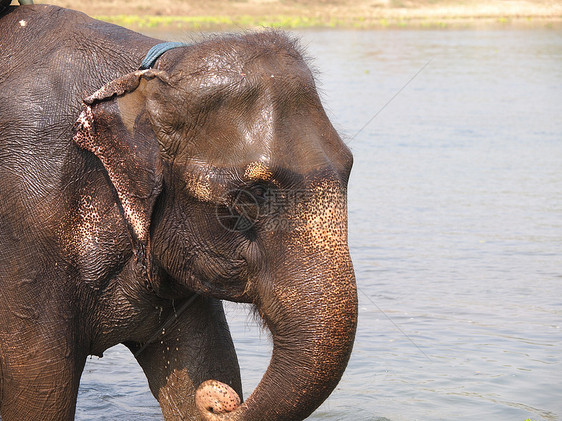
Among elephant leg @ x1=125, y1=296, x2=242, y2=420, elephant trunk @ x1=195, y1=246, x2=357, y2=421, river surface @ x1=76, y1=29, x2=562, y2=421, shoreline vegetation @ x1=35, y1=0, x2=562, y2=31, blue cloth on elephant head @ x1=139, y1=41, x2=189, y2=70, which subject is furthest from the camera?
shoreline vegetation @ x1=35, y1=0, x2=562, y2=31

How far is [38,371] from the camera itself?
3.54 metres

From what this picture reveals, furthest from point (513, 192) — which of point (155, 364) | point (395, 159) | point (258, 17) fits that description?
point (258, 17)

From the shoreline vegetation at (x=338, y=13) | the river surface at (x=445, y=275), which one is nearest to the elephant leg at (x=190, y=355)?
the river surface at (x=445, y=275)

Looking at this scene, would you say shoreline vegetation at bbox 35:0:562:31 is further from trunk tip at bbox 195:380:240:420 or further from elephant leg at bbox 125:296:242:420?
trunk tip at bbox 195:380:240:420

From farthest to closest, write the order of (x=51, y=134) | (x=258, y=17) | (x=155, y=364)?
(x=258, y=17), (x=155, y=364), (x=51, y=134)

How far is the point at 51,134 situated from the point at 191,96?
54cm

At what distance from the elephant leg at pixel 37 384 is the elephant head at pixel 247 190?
459 millimetres

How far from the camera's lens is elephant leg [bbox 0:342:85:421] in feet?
11.6

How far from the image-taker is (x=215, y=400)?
3367 millimetres

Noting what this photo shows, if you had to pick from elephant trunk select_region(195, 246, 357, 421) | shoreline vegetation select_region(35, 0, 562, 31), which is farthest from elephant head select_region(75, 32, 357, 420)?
shoreline vegetation select_region(35, 0, 562, 31)

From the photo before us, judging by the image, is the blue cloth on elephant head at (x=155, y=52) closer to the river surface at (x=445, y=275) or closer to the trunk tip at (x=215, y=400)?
the river surface at (x=445, y=275)

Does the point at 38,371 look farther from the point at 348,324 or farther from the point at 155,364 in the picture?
the point at 348,324

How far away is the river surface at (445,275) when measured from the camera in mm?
5926

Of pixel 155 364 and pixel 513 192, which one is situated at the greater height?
pixel 155 364
